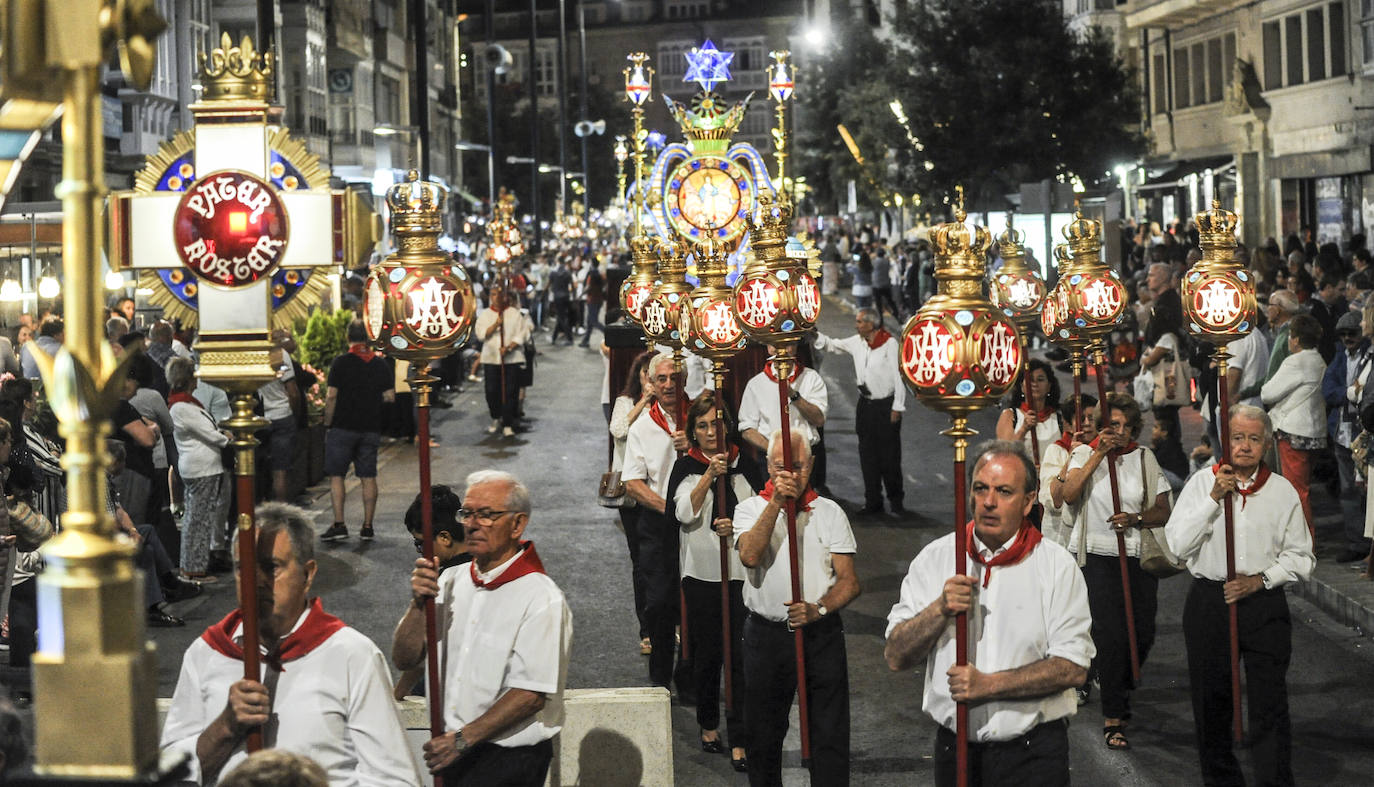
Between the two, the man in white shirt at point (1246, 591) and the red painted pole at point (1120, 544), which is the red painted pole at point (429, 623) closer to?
the man in white shirt at point (1246, 591)

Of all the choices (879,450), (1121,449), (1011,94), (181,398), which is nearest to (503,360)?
(879,450)

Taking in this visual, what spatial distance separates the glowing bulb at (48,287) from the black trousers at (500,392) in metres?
6.33

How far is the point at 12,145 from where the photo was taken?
2.54 metres

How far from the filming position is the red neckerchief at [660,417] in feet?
36.6

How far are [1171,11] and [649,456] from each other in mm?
34046

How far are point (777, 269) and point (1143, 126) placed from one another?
37604 mm

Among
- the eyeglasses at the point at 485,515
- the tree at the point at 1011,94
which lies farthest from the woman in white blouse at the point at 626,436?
the tree at the point at 1011,94

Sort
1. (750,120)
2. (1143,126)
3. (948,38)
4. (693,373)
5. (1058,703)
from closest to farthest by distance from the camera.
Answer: (1058,703)
(693,373)
(948,38)
(1143,126)
(750,120)

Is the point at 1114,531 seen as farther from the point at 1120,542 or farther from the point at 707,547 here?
the point at 707,547

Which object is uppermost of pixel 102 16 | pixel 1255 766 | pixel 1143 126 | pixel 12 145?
pixel 1143 126

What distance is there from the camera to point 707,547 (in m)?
9.99

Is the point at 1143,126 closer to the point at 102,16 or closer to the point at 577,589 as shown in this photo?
the point at 577,589

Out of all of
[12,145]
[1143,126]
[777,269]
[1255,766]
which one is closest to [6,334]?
[777,269]

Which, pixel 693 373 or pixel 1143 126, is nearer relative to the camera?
pixel 693 373
